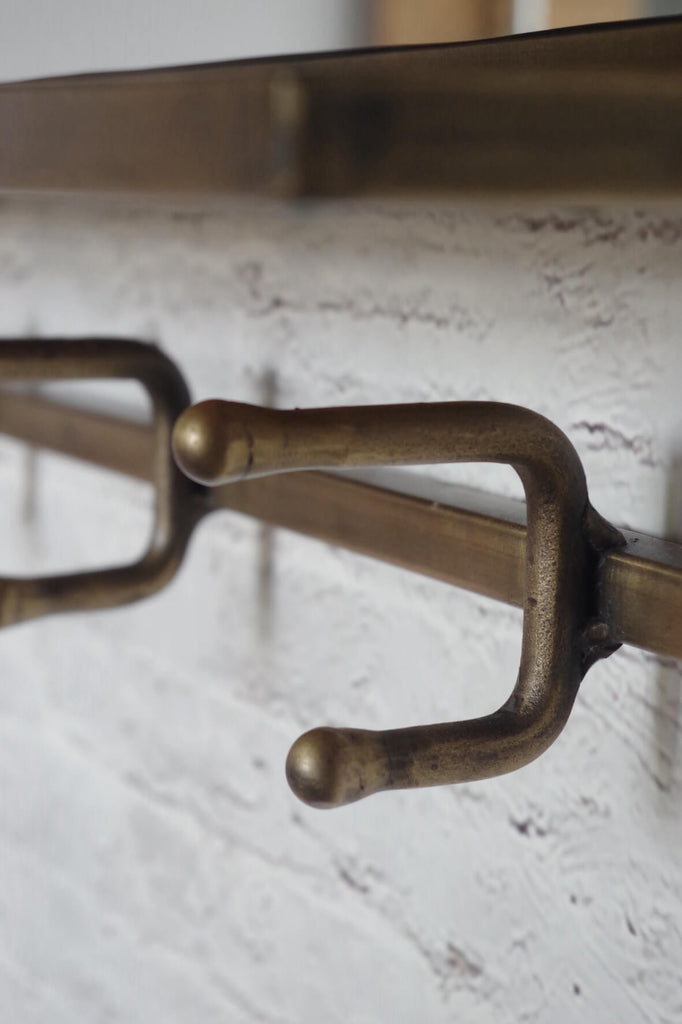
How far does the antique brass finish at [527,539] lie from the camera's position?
22 cm

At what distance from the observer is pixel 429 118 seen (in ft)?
0.69

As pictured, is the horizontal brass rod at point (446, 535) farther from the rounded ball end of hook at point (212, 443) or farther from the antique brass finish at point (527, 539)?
the rounded ball end of hook at point (212, 443)

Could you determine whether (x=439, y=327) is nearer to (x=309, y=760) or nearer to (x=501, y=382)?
(x=501, y=382)

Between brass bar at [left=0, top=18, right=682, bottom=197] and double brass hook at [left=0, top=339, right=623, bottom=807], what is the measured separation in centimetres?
4

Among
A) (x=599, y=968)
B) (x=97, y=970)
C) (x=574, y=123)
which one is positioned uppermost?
(x=574, y=123)

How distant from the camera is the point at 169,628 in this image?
21.0 inches

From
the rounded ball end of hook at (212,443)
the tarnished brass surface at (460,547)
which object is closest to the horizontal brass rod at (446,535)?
the tarnished brass surface at (460,547)

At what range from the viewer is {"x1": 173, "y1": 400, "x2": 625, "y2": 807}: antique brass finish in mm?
223

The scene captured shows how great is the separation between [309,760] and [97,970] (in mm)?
441

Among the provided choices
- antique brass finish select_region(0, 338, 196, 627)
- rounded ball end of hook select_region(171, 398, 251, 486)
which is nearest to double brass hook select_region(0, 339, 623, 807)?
rounded ball end of hook select_region(171, 398, 251, 486)

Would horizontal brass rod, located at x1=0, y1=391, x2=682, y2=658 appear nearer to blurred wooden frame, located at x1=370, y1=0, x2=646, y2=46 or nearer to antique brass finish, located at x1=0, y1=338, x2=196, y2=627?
antique brass finish, located at x1=0, y1=338, x2=196, y2=627

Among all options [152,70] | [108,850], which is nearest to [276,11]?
[152,70]

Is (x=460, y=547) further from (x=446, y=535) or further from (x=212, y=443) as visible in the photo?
(x=212, y=443)

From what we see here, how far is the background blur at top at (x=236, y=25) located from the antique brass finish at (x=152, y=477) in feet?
0.38
